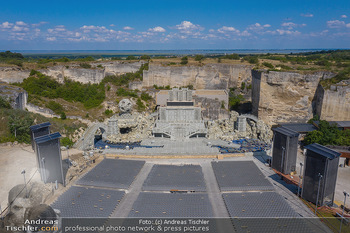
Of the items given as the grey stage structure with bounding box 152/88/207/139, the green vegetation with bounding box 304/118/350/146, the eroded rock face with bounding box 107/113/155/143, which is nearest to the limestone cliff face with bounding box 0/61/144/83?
the eroded rock face with bounding box 107/113/155/143

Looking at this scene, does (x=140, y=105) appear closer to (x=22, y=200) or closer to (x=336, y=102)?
(x=336, y=102)

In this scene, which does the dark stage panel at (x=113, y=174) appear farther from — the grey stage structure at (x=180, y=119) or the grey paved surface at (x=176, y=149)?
the grey stage structure at (x=180, y=119)

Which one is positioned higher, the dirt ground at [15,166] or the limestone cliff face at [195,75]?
the limestone cliff face at [195,75]

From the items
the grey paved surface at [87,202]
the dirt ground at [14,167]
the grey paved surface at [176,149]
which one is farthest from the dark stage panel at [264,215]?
the dirt ground at [14,167]

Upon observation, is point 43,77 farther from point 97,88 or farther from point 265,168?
point 265,168

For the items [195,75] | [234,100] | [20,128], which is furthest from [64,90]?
[234,100]

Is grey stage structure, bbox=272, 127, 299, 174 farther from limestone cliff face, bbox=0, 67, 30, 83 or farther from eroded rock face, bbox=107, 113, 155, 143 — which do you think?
limestone cliff face, bbox=0, 67, 30, 83
